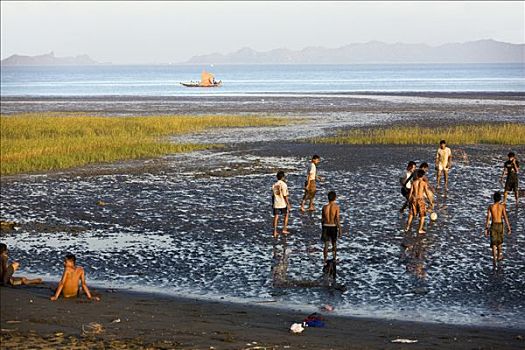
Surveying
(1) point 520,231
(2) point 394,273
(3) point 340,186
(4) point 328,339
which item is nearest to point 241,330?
(4) point 328,339

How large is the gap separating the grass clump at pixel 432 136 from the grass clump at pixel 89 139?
25.5 ft

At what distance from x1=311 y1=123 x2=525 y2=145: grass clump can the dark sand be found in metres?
29.8

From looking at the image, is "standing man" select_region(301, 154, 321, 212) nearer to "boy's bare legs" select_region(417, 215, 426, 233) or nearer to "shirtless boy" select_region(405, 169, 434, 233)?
"shirtless boy" select_region(405, 169, 434, 233)

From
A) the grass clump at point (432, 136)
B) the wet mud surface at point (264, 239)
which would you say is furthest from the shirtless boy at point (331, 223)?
the grass clump at point (432, 136)

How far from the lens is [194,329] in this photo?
42.8 feet

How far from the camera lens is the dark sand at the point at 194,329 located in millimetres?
12055

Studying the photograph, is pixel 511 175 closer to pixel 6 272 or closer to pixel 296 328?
pixel 296 328

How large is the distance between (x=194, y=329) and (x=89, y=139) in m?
32.5

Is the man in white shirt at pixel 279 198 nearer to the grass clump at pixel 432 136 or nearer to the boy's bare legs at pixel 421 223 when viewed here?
the boy's bare legs at pixel 421 223

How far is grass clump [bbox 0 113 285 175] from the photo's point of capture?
36656 mm

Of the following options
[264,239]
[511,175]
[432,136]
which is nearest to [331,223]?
[264,239]

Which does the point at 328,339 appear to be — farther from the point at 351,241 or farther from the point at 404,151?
the point at 404,151

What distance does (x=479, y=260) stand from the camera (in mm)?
18922

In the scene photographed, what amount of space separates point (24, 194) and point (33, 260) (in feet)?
32.7
